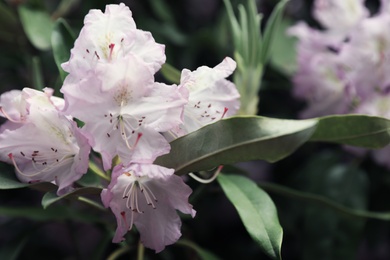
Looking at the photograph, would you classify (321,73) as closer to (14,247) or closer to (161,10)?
(161,10)

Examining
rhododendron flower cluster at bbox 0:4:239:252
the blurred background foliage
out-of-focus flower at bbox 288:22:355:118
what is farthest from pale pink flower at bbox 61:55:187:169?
out-of-focus flower at bbox 288:22:355:118

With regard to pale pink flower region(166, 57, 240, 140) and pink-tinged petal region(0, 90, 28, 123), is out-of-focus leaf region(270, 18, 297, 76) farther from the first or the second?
pink-tinged petal region(0, 90, 28, 123)

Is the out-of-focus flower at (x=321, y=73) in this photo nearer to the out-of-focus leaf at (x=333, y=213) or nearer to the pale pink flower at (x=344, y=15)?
the pale pink flower at (x=344, y=15)

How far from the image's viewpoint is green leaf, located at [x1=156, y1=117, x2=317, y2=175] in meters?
0.70

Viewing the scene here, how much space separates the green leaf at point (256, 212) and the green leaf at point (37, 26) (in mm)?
452

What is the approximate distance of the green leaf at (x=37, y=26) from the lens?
113 cm

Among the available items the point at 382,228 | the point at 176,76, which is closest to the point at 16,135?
the point at 176,76

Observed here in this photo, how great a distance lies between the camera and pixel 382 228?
1.35 metres

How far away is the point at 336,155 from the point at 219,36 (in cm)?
38

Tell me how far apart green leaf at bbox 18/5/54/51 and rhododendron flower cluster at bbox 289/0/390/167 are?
0.48 m

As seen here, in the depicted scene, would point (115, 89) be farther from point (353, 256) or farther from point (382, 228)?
point (382, 228)

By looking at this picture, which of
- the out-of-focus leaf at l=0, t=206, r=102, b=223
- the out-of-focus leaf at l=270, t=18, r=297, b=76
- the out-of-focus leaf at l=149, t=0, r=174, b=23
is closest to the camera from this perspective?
the out-of-focus leaf at l=0, t=206, r=102, b=223

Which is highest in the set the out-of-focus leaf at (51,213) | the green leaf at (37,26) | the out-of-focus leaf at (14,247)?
the green leaf at (37,26)

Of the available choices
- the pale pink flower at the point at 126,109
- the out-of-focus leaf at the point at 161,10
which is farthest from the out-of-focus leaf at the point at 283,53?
the pale pink flower at the point at 126,109
